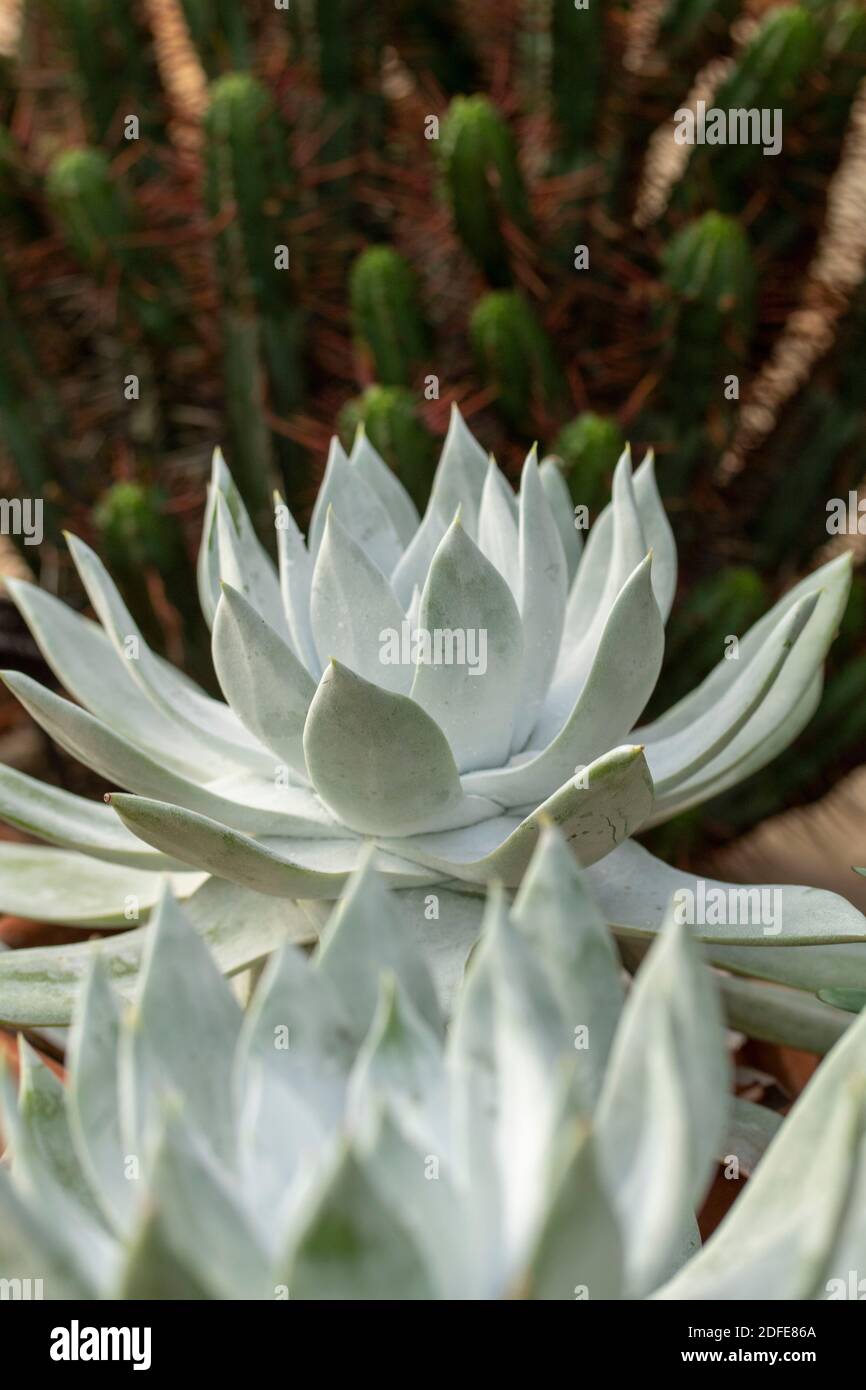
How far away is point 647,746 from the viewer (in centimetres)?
62

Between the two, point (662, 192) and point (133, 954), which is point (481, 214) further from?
point (133, 954)

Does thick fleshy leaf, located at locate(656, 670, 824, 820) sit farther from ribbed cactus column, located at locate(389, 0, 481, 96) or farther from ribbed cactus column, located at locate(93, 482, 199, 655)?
ribbed cactus column, located at locate(389, 0, 481, 96)

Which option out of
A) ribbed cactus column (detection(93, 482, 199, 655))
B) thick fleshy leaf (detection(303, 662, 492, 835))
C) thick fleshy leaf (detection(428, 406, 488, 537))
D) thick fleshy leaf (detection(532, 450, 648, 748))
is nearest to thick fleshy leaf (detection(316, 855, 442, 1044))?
thick fleshy leaf (detection(303, 662, 492, 835))

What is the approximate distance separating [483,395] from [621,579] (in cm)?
94

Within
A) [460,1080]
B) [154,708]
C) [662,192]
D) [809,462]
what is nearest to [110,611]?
[154,708]

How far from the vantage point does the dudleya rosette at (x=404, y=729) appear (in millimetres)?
495

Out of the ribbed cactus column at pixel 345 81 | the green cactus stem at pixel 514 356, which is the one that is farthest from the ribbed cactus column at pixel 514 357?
the ribbed cactus column at pixel 345 81

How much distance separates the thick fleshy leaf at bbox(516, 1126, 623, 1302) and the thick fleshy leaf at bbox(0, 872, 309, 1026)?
25 cm

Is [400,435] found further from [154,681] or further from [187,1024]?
[187,1024]

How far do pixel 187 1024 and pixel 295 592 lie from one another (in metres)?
0.29

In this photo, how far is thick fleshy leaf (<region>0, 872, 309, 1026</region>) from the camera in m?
0.52

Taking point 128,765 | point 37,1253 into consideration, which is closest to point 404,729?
point 128,765

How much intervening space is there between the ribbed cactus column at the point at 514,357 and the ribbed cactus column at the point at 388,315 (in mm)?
72

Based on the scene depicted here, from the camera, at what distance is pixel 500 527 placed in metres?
0.61
